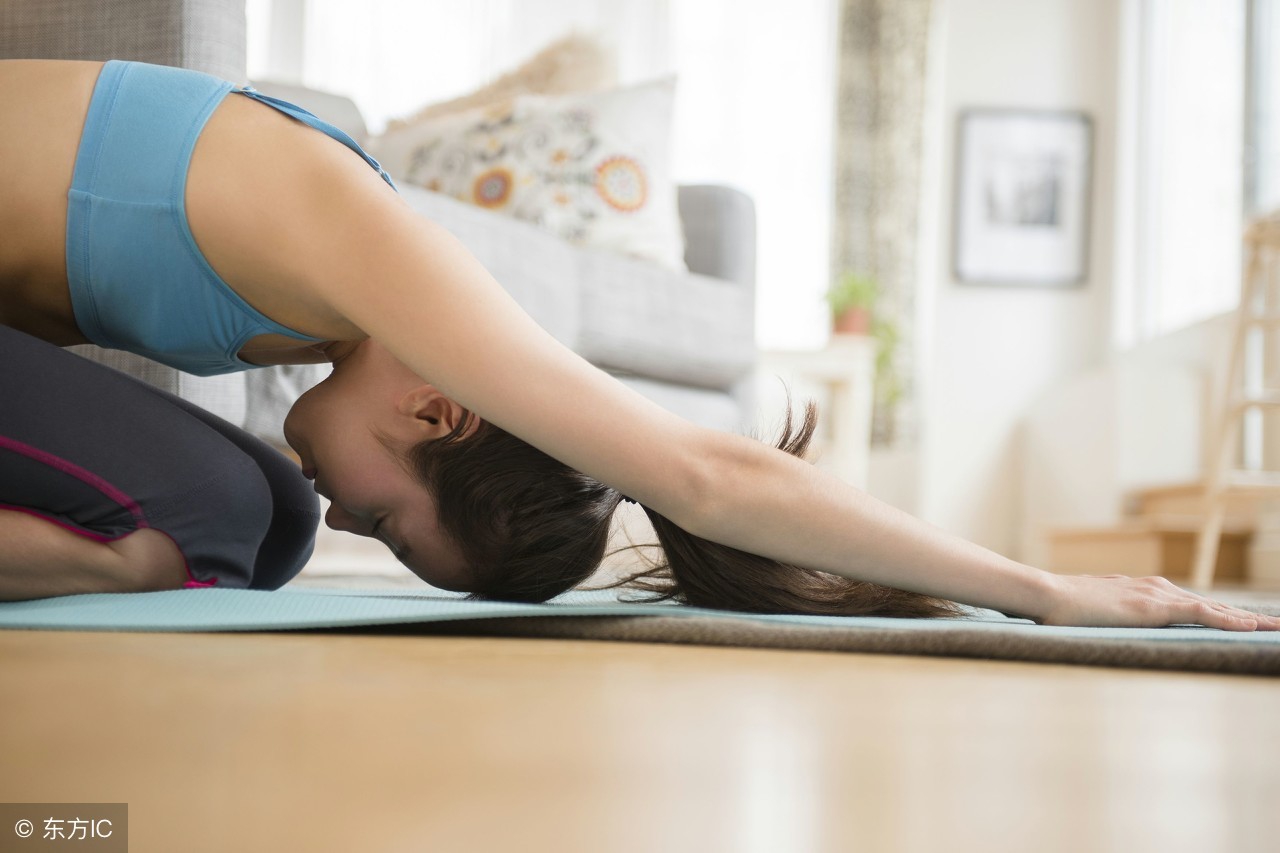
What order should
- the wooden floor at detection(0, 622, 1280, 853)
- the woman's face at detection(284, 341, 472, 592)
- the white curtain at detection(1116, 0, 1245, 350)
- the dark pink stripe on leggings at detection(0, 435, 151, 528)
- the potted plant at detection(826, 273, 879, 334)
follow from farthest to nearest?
the white curtain at detection(1116, 0, 1245, 350)
the potted plant at detection(826, 273, 879, 334)
the woman's face at detection(284, 341, 472, 592)
the dark pink stripe on leggings at detection(0, 435, 151, 528)
the wooden floor at detection(0, 622, 1280, 853)

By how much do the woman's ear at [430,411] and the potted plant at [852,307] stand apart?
3.25 meters

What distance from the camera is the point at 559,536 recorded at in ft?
3.28

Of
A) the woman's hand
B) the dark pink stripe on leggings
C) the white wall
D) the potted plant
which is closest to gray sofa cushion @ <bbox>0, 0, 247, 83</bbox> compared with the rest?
the dark pink stripe on leggings

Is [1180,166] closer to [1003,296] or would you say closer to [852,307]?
[1003,296]

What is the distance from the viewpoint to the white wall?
5184 millimetres

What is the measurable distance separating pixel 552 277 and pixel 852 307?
2292mm

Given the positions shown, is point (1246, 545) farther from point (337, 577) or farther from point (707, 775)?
point (707, 775)

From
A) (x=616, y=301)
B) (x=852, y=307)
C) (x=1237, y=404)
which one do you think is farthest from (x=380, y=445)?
(x=852, y=307)

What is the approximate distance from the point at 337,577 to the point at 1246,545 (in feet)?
10.7

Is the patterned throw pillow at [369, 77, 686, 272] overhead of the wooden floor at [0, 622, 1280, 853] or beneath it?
overhead

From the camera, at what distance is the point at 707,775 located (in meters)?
0.40

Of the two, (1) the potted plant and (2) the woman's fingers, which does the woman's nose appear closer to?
(2) the woman's fingers

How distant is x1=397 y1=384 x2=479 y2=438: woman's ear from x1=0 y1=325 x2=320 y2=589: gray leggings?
158 mm

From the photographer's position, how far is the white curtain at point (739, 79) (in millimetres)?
5184
